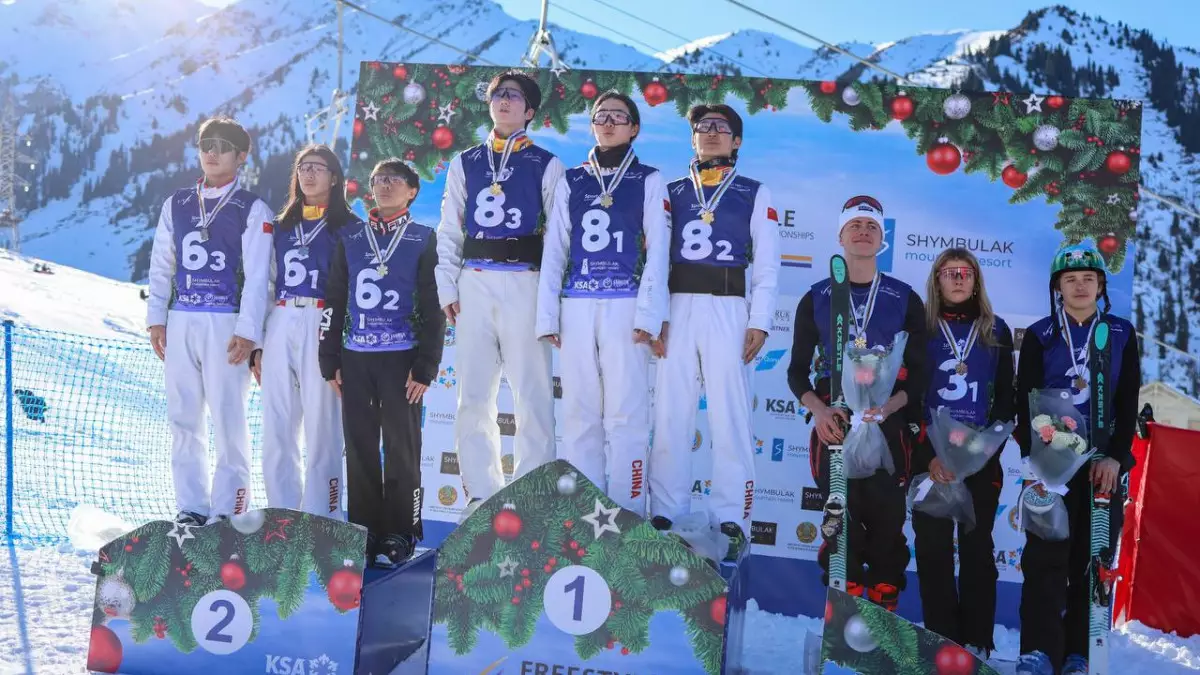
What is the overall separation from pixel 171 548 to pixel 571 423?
1.54m

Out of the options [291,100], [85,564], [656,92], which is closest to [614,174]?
[656,92]

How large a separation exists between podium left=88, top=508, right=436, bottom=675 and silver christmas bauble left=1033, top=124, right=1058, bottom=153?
438cm

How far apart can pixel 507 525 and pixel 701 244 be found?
1.55m

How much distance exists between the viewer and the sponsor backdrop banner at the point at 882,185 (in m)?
5.07

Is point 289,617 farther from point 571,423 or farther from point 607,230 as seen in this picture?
point 607,230

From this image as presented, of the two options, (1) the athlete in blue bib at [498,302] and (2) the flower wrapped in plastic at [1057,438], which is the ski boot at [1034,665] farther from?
(1) the athlete in blue bib at [498,302]

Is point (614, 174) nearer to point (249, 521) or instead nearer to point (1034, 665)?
point (249, 521)

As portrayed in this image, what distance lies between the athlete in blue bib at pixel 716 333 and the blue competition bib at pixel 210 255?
2018 millimetres

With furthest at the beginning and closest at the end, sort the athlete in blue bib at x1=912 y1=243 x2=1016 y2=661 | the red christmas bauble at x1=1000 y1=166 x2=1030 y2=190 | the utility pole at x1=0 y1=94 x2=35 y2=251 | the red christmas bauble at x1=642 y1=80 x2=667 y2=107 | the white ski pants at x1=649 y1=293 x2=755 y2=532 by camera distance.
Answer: the utility pole at x1=0 y1=94 x2=35 y2=251 → the red christmas bauble at x1=642 y1=80 x2=667 y2=107 → the red christmas bauble at x1=1000 y1=166 x2=1030 y2=190 → the athlete in blue bib at x1=912 y1=243 x2=1016 y2=661 → the white ski pants at x1=649 y1=293 x2=755 y2=532

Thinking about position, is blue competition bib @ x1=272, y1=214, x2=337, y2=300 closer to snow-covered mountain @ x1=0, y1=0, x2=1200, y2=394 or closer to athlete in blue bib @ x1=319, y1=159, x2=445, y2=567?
athlete in blue bib @ x1=319, y1=159, x2=445, y2=567

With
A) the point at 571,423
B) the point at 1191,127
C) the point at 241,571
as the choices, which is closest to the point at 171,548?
the point at 241,571

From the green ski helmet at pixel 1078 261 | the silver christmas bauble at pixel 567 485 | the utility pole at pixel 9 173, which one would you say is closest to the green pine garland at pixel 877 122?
the green ski helmet at pixel 1078 261

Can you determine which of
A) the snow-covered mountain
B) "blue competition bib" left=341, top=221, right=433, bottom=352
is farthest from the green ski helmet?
the snow-covered mountain

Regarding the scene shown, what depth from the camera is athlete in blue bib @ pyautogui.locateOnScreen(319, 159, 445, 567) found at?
12.5 ft
